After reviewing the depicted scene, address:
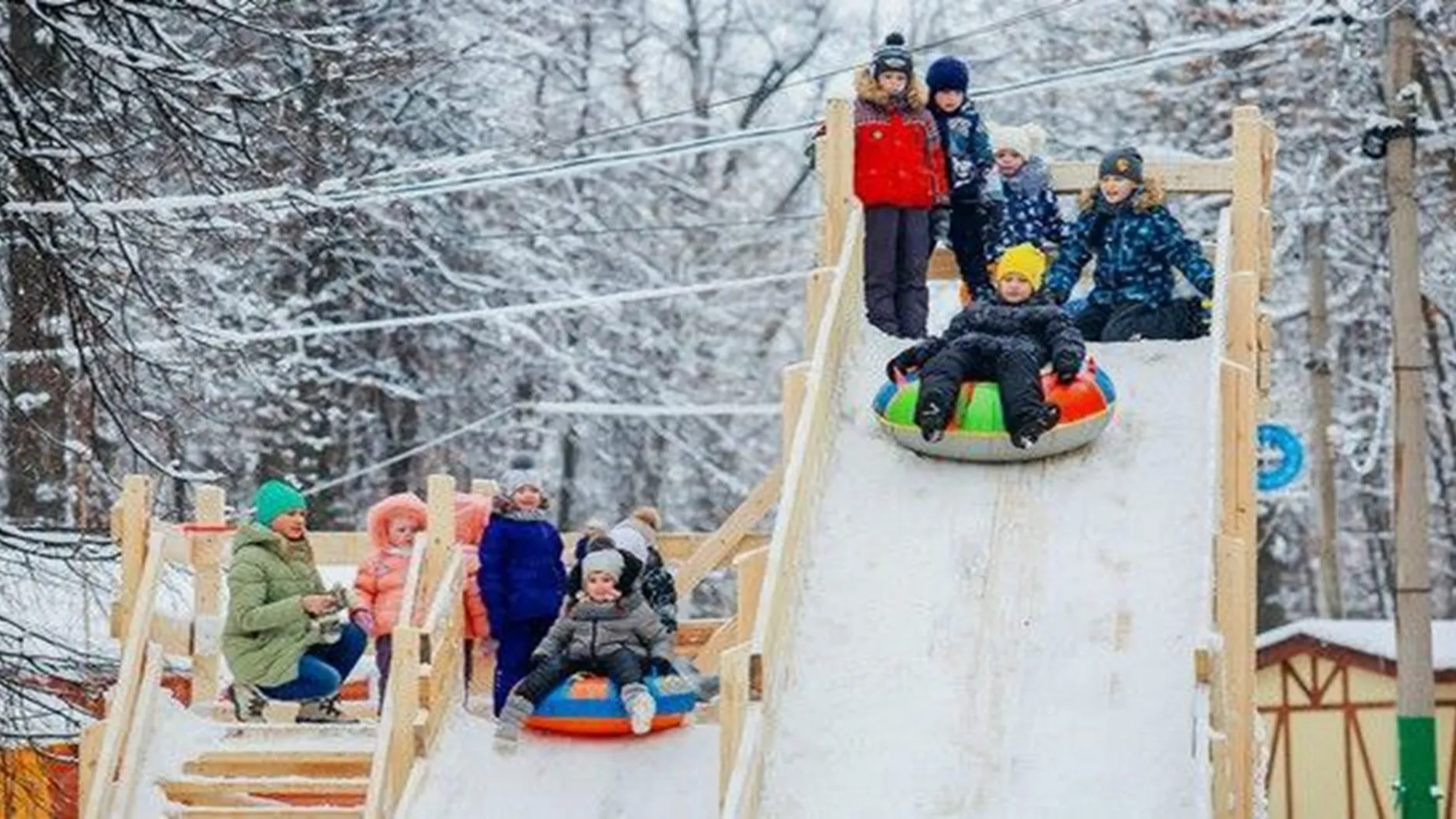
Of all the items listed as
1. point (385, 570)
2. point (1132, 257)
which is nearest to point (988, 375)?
point (1132, 257)

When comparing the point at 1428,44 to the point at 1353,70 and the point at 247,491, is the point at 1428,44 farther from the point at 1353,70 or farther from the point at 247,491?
the point at 247,491

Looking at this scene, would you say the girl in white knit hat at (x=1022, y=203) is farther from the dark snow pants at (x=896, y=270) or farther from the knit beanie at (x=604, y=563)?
the knit beanie at (x=604, y=563)

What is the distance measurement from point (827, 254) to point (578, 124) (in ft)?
91.1

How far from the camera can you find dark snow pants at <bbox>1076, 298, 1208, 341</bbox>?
18703mm

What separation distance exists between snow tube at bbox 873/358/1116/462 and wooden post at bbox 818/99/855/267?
1.60 metres

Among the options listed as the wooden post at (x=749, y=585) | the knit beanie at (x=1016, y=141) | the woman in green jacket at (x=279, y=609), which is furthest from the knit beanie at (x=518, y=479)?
the knit beanie at (x=1016, y=141)

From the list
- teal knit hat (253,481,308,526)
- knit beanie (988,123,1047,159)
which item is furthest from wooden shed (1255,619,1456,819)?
teal knit hat (253,481,308,526)

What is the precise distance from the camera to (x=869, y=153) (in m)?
19.0

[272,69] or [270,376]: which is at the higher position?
[272,69]

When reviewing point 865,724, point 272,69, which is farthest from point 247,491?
point 865,724

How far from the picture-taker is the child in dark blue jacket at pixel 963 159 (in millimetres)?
19828

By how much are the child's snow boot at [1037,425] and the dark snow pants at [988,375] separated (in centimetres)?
1

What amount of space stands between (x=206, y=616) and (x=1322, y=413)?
2426 cm

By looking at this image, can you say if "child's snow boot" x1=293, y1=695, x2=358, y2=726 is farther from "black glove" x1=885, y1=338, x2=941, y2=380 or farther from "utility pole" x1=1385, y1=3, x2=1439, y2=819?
"utility pole" x1=1385, y1=3, x2=1439, y2=819
